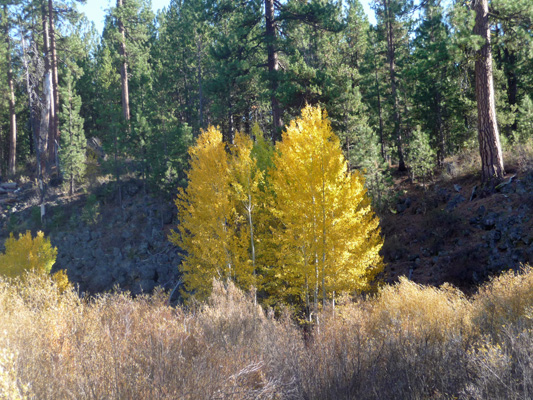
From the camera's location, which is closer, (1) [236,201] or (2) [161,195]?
(1) [236,201]

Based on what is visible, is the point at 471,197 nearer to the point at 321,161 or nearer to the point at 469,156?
the point at 469,156

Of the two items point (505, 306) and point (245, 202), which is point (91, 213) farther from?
point (505, 306)

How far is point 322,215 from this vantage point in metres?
12.2

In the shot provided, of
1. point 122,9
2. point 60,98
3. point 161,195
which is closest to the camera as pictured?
point 161,195

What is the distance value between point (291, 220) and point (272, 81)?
8.58 metres

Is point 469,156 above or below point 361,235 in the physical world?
above

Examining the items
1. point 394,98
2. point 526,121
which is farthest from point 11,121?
point 526,121

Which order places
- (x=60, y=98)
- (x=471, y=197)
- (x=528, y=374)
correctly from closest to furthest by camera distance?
1. (x=528, y=374)
2. (x=471, y=197)
3. (x=60, y=98)

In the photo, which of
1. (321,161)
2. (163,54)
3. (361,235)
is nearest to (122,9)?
(163,54)

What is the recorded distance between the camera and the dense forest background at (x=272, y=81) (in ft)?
53.6

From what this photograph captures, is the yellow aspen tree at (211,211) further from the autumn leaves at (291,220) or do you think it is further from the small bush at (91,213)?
the small bush at (91,213)

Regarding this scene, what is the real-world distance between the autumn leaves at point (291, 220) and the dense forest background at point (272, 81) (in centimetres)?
382

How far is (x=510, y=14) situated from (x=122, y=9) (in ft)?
89.5

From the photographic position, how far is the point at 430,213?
15.0 metres
